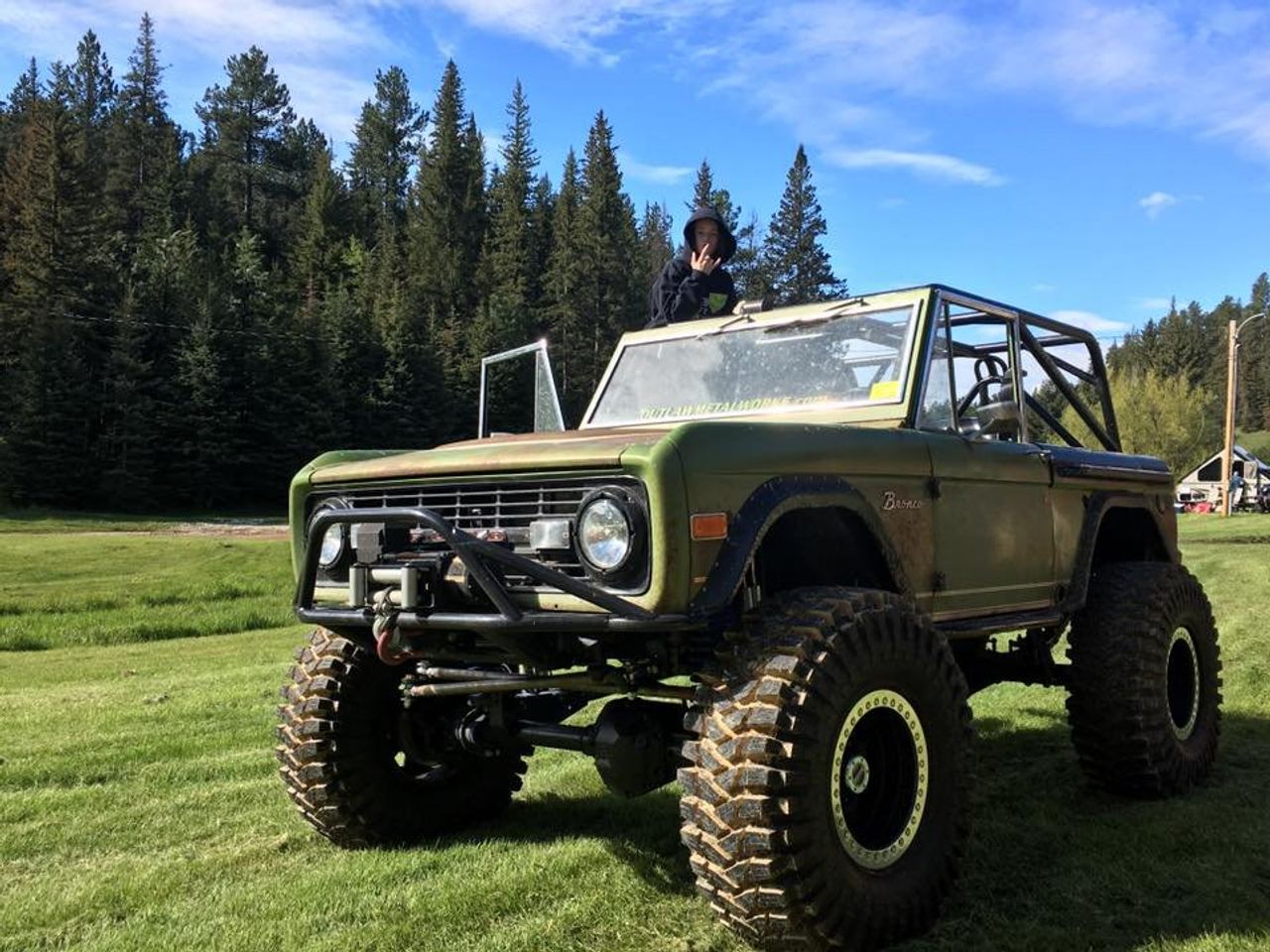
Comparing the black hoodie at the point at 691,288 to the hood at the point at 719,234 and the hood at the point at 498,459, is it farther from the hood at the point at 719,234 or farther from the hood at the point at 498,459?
the hood at the point at 498,459

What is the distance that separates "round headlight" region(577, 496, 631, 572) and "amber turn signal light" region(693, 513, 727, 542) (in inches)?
7.5

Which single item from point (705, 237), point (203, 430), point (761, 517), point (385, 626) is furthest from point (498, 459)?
point (203, 430)

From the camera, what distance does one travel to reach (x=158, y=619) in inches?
532

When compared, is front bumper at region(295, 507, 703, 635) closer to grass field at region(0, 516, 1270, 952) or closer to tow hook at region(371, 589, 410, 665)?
tow hook at region(371, 589, 410, 665)

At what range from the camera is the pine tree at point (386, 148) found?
97.6 metres

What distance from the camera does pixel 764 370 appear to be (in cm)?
482

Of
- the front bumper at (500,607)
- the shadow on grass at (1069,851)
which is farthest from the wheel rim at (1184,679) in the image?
the front bumper at (500,607)

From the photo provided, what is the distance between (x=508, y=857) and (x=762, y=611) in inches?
61.5

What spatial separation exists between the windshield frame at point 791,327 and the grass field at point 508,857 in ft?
5.78

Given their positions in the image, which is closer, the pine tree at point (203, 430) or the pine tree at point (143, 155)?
the pine tree at point (203, 430)

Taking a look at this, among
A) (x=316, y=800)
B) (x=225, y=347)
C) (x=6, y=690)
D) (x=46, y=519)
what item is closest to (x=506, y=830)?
(x=316, y=800)

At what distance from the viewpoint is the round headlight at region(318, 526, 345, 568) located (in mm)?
3857

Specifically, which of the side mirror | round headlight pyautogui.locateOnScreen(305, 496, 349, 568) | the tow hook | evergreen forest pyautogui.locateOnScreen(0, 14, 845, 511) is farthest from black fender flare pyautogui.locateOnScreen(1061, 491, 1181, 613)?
evergreen forest pyautogui.locateOnScreen(0, 14, 845, 511)

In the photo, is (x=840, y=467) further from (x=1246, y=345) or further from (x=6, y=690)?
(x=1246, y=345)
